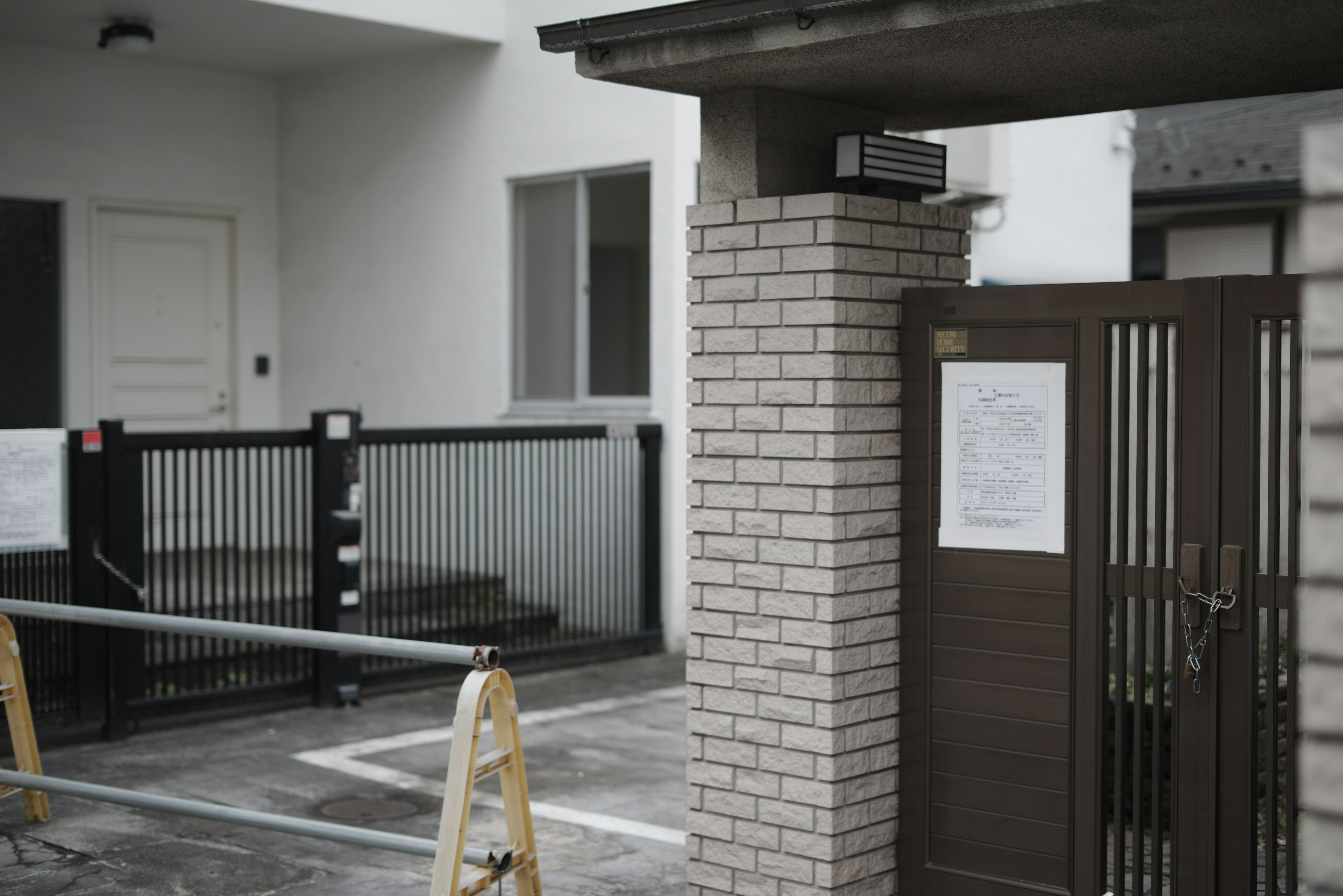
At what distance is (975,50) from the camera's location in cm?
393

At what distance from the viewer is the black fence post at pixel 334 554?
816cm

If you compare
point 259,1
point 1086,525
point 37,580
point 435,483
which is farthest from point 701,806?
point 259,1

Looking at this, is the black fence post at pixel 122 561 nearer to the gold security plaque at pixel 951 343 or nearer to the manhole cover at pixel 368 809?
the manhole cover at pixel 368 809

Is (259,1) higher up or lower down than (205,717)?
higher up

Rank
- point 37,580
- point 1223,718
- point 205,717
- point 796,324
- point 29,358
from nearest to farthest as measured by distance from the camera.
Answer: point 1223,718 < point 796,324 < point 37,580 < point 205,717 < point 29,358

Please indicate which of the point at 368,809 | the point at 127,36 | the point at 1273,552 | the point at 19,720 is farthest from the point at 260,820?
the point at 127,36

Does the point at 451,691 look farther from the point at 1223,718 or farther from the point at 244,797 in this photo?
the point at 1223,718

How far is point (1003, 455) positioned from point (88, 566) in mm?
5063

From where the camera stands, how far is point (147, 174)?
1155 cm

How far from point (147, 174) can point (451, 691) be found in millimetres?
5624

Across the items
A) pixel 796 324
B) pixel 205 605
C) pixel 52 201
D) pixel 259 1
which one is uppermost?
pixel 259 1

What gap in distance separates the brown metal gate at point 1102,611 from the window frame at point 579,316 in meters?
5.86

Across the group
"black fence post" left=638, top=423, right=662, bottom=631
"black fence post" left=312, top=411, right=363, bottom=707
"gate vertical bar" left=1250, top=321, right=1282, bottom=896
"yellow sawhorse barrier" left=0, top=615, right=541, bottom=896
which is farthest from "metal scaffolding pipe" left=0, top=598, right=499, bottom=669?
"black fence post" left=638, top=423, right=662, bottom=631

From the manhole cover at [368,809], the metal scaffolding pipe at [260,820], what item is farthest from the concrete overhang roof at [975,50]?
the manhole cover at [368,809]
